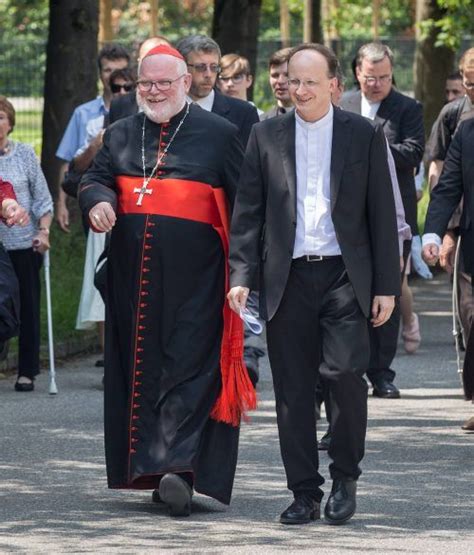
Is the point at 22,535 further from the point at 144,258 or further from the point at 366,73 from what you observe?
the point at 366,73

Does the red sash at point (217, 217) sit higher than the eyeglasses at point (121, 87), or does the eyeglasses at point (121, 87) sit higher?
the eyeglasses at point (121, 87)

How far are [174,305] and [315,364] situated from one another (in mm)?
739

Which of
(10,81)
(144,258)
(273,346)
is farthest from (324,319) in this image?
(10,81)

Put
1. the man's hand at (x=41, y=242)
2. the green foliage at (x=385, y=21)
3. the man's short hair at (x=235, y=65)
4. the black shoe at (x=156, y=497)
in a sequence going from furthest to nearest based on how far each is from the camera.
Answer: the green foliage at (x=385, y=21), the man's short hair at (x=235, y=65), the man's hand at (x=41, y=242), the black shoe at (x=156, y=497)

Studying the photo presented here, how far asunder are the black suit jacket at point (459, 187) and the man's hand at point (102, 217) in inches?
93.7

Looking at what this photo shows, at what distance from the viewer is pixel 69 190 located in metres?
11.9

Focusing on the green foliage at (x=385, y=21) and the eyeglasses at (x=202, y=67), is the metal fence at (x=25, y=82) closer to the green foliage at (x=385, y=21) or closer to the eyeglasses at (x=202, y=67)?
the eyeglasses at (x=202, y=67)

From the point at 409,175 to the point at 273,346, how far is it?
4.19m

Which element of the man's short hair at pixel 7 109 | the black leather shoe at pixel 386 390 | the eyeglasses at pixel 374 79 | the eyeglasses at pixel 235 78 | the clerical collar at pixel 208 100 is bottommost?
the black leather shoe at pixel 386 390

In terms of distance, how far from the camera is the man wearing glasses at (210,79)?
1055cm

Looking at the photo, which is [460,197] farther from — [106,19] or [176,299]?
[106,19]

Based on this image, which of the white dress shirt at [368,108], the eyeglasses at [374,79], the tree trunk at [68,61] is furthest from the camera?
the tree trunk at [68,61]

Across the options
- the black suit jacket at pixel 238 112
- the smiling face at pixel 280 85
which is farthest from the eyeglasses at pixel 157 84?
the smiling face at pixel 280 85

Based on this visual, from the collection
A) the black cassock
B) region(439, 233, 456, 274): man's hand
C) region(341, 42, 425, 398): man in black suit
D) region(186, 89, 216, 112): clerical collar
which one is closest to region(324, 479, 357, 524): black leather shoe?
the black cassock
